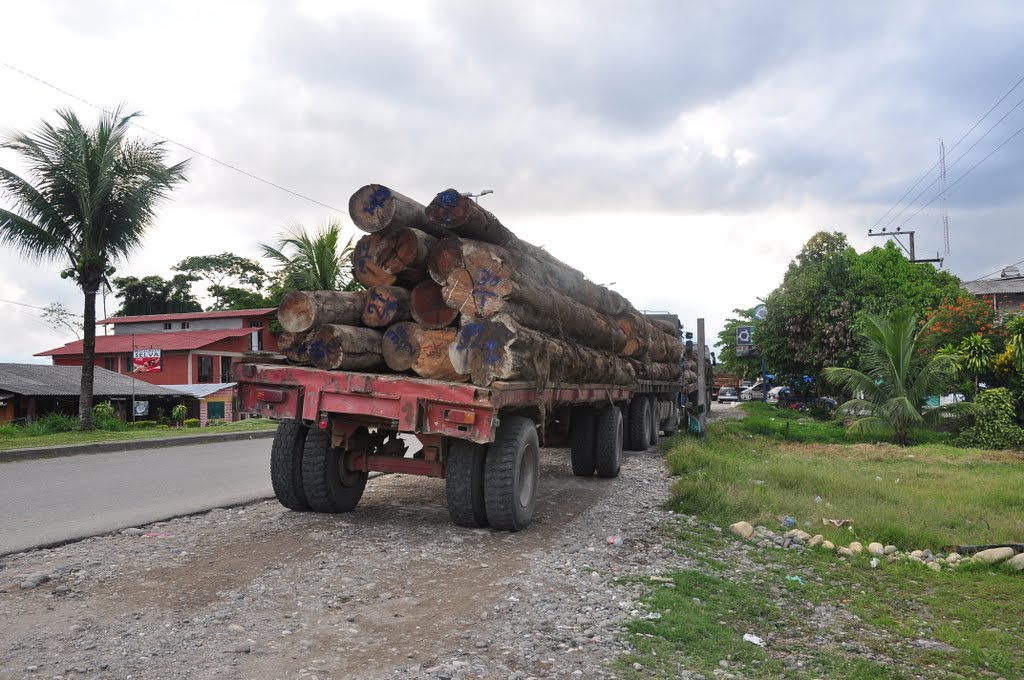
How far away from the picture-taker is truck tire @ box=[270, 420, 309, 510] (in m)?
7.65

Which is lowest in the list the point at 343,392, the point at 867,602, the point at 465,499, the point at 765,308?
the point at 867,602

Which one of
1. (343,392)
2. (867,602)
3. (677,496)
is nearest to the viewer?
(867,602)

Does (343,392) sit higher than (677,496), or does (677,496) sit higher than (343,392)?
(343,392)

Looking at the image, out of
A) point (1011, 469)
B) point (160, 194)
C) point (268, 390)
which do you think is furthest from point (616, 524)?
point (160, 194)

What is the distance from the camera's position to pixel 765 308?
3138 cm

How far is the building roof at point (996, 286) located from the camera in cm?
5134

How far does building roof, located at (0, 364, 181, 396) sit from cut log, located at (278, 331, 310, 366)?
22.3 metres

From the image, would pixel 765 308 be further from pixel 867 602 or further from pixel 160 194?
pixel 867 602

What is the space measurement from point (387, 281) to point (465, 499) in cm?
214

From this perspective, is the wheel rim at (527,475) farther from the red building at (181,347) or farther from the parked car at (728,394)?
the parked car at (728,394)

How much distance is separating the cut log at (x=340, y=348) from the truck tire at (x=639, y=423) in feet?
29.1

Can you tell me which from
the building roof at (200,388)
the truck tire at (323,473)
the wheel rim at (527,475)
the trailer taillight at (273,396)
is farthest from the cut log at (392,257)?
the building roof at (200,388)

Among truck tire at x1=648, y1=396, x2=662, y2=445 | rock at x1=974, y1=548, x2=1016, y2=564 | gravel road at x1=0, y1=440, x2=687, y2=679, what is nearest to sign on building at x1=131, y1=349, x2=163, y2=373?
truck tire at x1=648, y1=396, x2=662, y2=445

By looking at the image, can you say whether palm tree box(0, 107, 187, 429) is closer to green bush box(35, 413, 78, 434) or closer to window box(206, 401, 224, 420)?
green bush box(35, 413, 78, 434)
